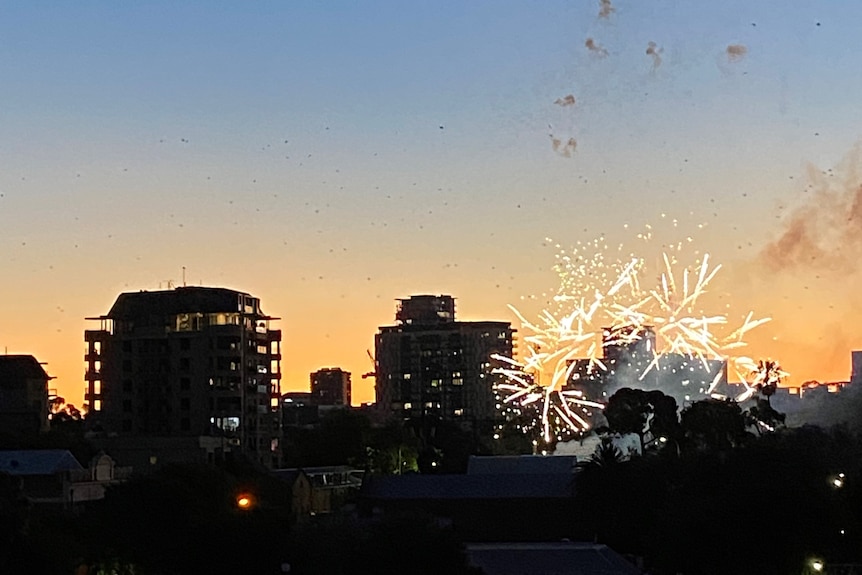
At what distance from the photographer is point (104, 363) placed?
10762 centimetres

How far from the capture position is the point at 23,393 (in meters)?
106

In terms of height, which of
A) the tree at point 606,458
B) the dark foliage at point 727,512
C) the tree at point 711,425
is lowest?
the dark foliage at point 727,512

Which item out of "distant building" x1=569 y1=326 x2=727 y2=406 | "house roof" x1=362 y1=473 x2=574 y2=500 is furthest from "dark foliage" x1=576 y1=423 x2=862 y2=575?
"distant building" x1=569 y1=326 x2=727 y2=406

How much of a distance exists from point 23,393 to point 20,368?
3013 millimetres

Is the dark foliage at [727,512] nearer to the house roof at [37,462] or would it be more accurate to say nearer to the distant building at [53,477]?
the distant building at [53,477]

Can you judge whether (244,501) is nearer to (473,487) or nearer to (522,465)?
(473,487)

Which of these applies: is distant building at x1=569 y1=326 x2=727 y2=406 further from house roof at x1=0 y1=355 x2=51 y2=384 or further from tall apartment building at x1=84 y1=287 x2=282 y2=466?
house roof at x1=0 y1=355 x2=51 y2=384

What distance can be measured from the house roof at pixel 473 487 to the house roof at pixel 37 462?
39.5 ft

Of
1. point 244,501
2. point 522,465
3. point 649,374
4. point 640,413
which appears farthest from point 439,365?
point 244,501

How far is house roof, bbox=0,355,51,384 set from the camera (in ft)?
355

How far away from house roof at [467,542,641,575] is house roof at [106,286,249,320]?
56.7m

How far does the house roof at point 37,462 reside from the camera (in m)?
65.6

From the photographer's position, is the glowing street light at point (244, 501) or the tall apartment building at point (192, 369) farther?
the tall apartment building at point (192, 369)

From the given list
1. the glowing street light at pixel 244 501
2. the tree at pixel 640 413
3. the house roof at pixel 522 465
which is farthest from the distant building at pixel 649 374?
the glowing street light at pixel 244 501
